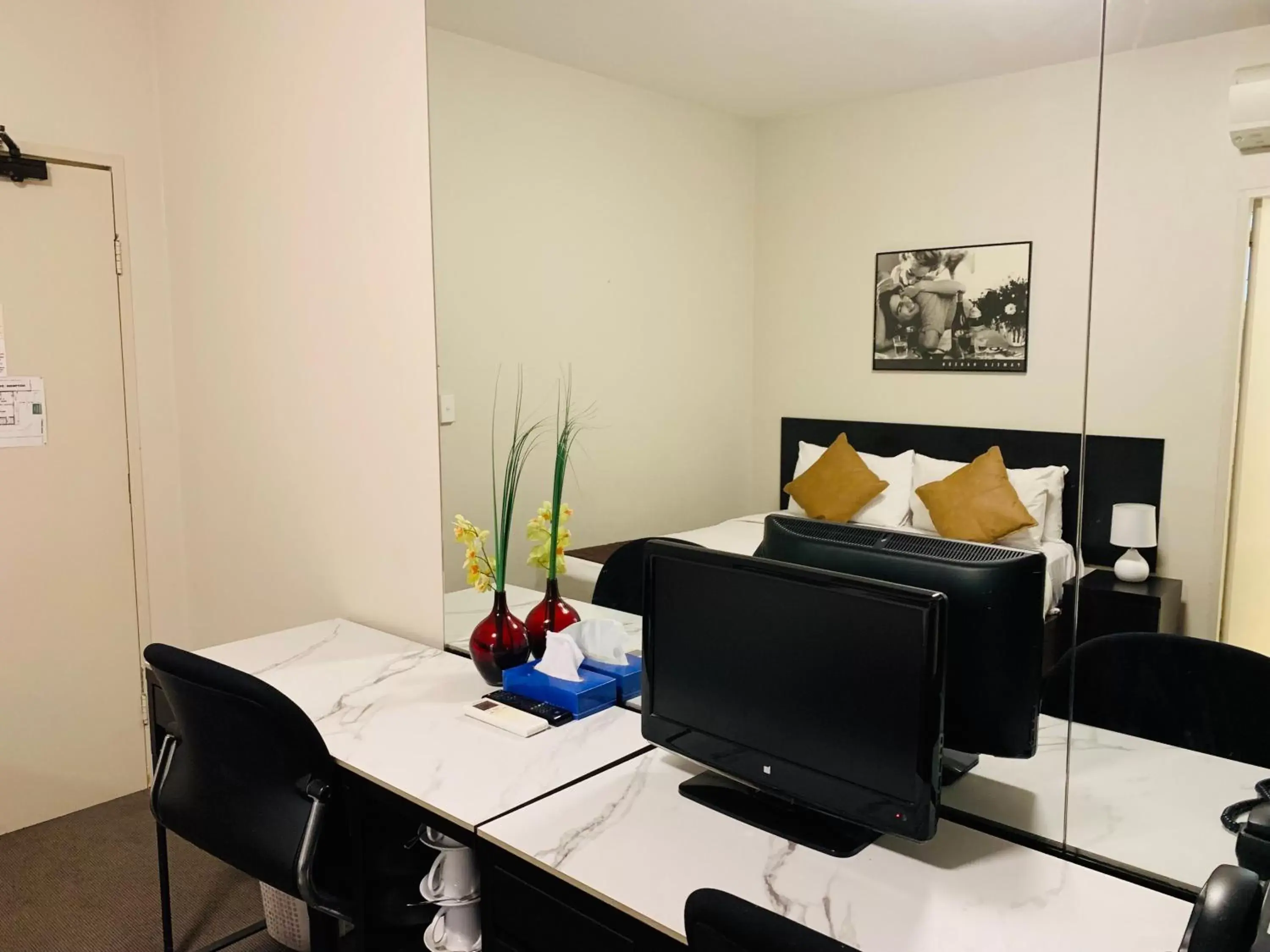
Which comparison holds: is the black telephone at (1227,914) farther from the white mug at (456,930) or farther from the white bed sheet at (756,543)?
the white mug at (456,930)

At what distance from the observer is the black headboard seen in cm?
130

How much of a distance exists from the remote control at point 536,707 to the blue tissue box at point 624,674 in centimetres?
14

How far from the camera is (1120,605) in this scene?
4.36 ft

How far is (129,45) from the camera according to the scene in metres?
3.00

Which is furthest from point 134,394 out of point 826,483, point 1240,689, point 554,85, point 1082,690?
point 1240,689

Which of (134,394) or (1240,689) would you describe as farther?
(134,394)

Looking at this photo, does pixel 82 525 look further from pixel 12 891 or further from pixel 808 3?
pixel 808 3

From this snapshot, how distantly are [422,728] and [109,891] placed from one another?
1.45m

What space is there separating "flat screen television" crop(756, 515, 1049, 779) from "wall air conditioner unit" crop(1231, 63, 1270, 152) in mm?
593

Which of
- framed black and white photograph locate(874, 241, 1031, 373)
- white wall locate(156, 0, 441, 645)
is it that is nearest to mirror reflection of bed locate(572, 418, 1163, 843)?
framed black and white photograph locate(874, 241, 1031, 373)

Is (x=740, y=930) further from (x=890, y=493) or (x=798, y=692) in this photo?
(x=890, y=493)

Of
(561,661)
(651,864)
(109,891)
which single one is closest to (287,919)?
(109,891)

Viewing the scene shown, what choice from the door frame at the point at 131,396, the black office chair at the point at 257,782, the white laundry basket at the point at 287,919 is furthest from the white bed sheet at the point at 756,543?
the door frame at the point at 131,396

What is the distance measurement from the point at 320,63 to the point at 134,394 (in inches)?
52.3
